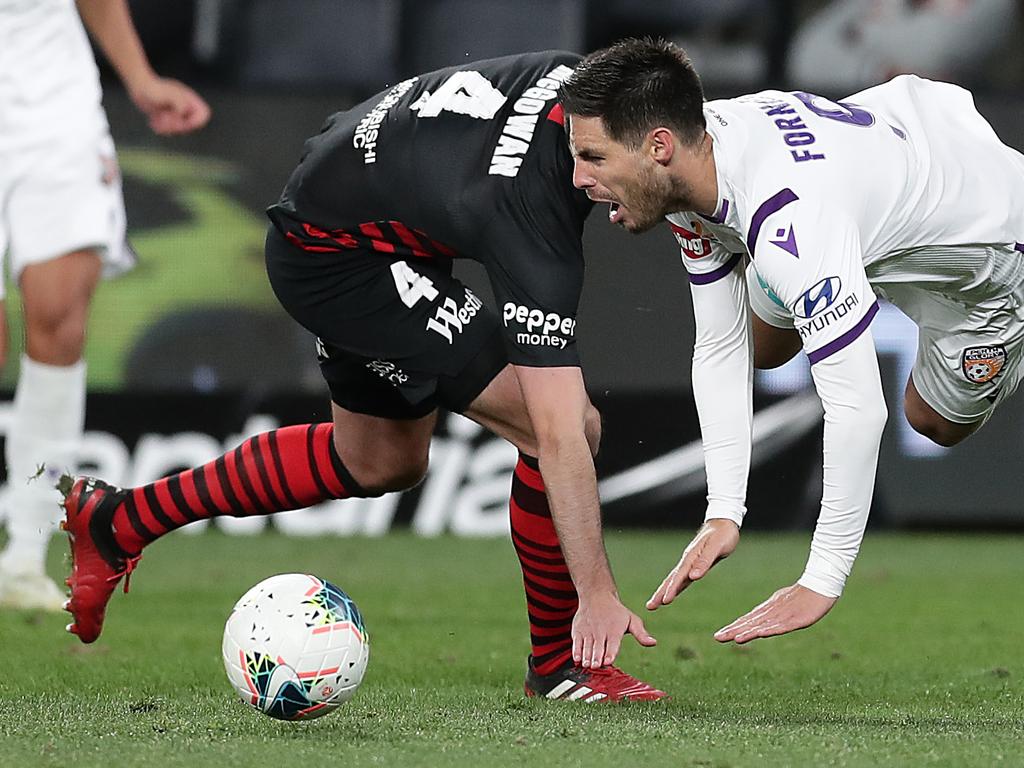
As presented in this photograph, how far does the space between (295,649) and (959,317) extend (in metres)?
2.28

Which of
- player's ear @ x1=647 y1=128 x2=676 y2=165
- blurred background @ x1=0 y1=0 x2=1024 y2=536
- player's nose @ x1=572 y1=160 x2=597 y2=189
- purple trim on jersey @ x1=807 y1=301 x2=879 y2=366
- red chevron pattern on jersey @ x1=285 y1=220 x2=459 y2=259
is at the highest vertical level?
player's ear @ x1=647 y1=128 x2=676 y2=165

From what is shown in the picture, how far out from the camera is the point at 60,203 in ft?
21.8

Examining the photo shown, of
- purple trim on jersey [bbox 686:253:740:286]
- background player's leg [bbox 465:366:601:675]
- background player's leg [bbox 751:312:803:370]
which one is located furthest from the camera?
background player's leg [bbox 751:312:803:370]

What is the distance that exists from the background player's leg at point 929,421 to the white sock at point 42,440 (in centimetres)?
300

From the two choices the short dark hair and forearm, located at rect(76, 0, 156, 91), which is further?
forearm, located at rect(76, 0, 156, 91)

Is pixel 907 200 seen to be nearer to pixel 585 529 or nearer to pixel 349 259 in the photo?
pixel 585 529

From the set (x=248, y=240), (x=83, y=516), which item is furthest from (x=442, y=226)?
(x=248, y=240)

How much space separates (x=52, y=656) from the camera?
17.6ft

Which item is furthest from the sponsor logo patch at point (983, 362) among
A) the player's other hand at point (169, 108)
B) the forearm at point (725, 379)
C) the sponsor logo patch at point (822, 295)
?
the player's other hand at point (169, 108)

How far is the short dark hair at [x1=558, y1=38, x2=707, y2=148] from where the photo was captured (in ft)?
13.8

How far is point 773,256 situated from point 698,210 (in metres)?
0.34

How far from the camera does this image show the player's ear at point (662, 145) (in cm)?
422

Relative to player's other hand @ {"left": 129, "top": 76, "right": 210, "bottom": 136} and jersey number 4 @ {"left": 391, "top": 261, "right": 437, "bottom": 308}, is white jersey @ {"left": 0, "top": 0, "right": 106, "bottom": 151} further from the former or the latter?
jersey number 4 @ {"left": 391, "top": 261, "right": 437, "bottom": 308}

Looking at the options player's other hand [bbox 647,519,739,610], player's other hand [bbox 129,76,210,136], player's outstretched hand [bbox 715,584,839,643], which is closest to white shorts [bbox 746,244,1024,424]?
player's other hand [bbox 647,519,739,610]
